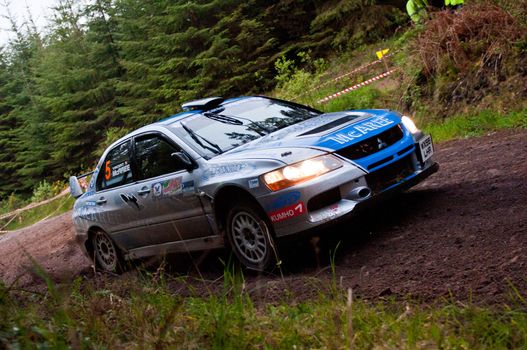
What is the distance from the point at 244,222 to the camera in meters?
5.43

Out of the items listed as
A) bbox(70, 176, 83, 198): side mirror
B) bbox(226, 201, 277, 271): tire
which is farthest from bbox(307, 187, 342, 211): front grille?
bbox(70, 176, 83, 198): side mirror

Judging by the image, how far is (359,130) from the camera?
541 centimetres

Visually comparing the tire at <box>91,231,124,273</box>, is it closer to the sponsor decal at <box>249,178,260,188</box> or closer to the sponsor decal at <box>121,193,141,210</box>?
the sponsor decal at <box>121,193,141,210</box>

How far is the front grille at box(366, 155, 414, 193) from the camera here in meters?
5.23

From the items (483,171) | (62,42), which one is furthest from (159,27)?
(483,171)

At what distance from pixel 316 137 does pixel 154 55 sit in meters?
21.8

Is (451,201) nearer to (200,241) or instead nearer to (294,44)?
(200,241)

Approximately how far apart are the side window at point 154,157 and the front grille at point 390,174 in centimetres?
203

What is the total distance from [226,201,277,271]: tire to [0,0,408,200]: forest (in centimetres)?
1734

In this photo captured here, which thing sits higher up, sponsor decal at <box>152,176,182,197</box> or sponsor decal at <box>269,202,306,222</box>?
sponsor decal at <box>152,176,182,197</box>

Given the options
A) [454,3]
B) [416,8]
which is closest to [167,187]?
[454,3]

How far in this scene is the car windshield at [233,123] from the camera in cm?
595

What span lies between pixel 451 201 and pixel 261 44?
787 inches

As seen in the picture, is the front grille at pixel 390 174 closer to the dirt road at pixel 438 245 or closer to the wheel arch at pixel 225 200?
the dirt road at pixel 438 245
